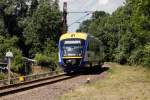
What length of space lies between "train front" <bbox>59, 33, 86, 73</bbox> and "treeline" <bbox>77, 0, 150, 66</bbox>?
6320mm

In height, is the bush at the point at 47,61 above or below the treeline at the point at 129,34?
below

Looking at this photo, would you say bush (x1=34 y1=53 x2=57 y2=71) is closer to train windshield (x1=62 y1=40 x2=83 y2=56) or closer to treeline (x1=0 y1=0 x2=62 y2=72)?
treeline (x1=0 y1=0 x2=62 y2=72)

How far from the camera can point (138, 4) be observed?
41.0 m

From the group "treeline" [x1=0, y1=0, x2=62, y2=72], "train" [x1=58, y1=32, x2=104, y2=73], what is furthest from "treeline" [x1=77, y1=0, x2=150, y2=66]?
"treeline" [x1=0, y1=0, x2=62, y2=72]

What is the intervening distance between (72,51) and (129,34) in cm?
4763

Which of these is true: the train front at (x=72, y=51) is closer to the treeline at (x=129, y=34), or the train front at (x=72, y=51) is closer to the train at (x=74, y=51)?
the train at (x=74, y=51)

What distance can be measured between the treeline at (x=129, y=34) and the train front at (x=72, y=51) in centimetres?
632

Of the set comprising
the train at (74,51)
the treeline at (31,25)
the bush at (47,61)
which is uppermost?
the treeline at (31,25)

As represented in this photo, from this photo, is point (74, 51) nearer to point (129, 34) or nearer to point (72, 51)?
point (72, 51)

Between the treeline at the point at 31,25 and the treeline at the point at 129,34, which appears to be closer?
the treeline at the point at 129,34

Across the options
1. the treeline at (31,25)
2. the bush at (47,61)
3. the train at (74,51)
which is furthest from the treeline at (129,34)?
the bush at (47,61)

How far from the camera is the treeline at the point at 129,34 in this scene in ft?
151

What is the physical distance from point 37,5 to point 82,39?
221 feet

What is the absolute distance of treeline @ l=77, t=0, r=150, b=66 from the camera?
46094 millimetres
